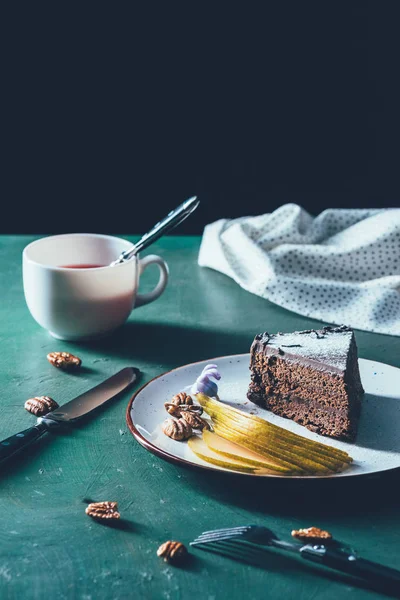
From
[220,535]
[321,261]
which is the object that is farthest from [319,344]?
[321,261]

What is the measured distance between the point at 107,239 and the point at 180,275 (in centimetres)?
39

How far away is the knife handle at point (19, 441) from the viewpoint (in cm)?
138

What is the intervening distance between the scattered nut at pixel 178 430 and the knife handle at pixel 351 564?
0.37 meters

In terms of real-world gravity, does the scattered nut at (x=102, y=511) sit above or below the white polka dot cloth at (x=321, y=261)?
below

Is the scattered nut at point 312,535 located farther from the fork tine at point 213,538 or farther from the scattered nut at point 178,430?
the scattered nut at point 178,430

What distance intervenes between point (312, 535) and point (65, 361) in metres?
0.76

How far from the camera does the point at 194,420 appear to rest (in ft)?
4.84

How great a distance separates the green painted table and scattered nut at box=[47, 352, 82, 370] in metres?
0.02

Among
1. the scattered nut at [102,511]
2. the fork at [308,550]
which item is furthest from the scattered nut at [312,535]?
the scattered nut at [102,511]

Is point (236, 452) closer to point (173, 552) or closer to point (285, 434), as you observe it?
point (285, 434)

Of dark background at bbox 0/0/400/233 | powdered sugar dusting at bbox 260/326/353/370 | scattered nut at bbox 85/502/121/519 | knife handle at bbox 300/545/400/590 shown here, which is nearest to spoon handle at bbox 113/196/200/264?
powdered sugar dusting at bbox 260/326/353/370

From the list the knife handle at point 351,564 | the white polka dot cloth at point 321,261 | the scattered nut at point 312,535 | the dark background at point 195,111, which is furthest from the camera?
the dark background at point 195,111

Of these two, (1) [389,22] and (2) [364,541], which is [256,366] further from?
(1) [389,22]

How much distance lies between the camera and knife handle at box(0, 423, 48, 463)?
138 centimetres
